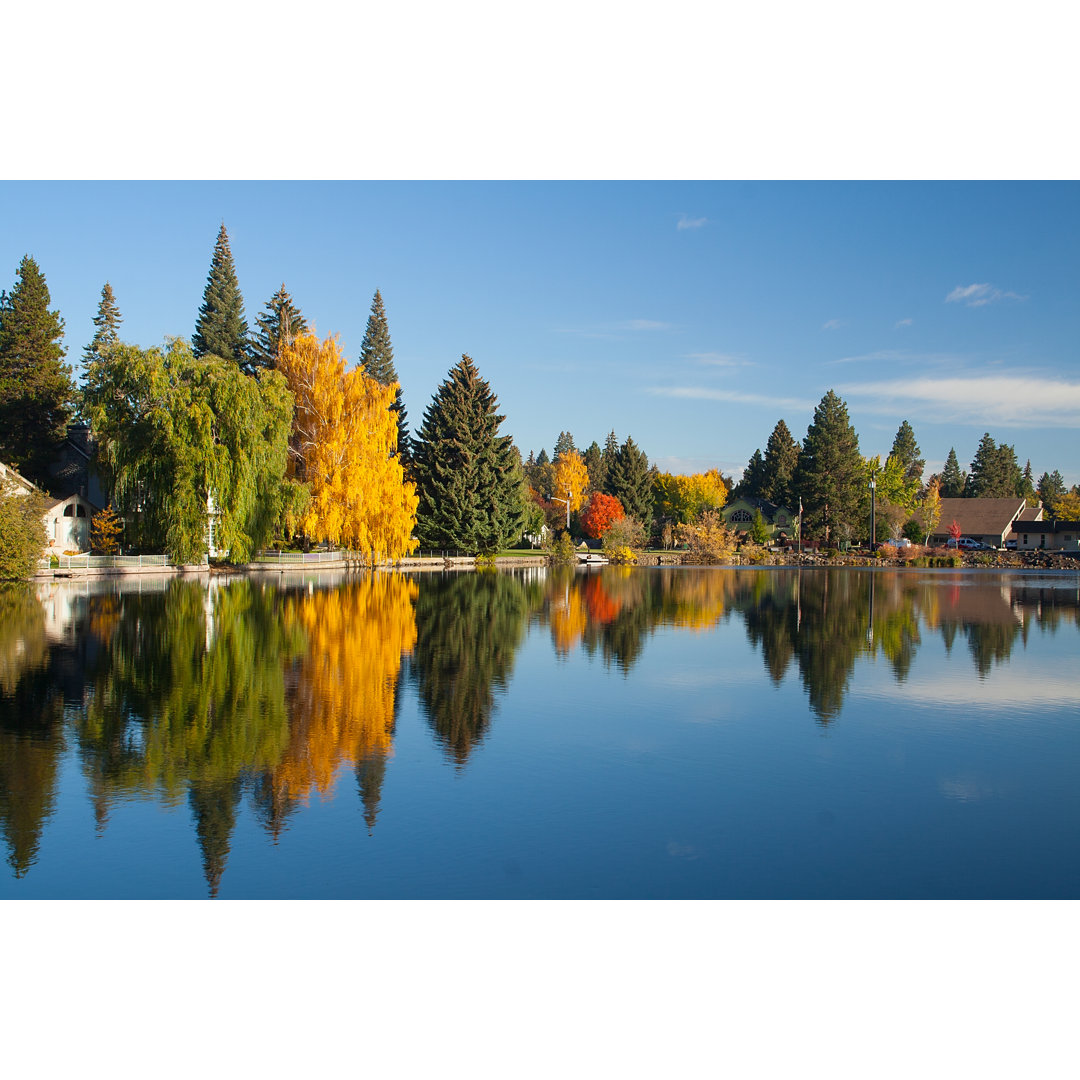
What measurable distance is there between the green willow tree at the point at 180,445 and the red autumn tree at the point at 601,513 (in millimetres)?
44495

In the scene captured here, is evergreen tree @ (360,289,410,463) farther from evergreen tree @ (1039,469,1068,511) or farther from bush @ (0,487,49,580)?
evergreen tree @ (1039,469,1068,511)

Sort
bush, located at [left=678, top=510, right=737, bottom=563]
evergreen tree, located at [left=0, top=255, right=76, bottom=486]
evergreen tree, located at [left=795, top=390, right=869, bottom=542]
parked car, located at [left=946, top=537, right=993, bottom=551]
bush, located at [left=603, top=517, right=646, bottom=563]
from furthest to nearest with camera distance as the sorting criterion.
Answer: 1. parked car, located at [left=946, top=537, right=993, bottom=551]
2. evergreen tree, located at [left=795, top=390, right=869, bottom=542]
3. bush, located at [left=678, top=510, right=737, bottom=563]
4. bush, located at [left=603, top=517, right=646, bottom=563]
5. evergreen tree, located at [left=0, top=255, right=76, bottom=486]

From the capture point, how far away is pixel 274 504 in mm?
36531

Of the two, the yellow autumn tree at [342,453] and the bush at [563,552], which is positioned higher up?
the yellow autumn tree at [342,453]

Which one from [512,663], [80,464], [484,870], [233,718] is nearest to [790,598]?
[512,663]

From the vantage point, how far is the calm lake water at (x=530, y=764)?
588 cm

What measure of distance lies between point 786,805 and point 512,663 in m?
7.89

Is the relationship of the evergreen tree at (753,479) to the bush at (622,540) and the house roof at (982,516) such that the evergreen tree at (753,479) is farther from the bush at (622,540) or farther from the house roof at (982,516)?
the bush at (622,540)

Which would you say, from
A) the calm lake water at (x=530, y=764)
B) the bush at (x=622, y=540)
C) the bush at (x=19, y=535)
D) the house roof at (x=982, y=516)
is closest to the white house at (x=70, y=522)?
the bush at (x=19, y=535)

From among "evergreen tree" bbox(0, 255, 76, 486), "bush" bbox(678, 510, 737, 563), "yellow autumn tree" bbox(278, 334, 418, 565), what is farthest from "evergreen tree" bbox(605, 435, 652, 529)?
"evergreen tree" bbox(0, 255, 76, 486)

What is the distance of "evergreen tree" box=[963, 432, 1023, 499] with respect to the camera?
106 m

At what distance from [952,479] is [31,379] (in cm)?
10768

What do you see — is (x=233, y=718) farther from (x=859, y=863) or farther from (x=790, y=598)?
(x=790, y=598)

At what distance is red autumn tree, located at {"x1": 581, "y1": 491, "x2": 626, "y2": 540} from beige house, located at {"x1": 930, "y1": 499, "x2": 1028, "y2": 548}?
33.4m
